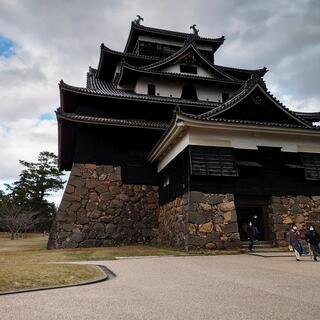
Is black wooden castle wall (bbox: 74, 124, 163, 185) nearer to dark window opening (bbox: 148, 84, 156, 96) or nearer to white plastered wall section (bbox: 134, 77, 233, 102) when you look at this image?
dark window opening (bbox: 148, 84, 156, 96)

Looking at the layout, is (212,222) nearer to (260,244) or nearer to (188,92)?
(260,244)

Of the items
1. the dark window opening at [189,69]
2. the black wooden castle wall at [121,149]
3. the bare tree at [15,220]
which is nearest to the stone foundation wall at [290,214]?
the black wooden castle wall at [121,149]

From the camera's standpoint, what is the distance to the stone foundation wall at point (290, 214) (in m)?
14.0

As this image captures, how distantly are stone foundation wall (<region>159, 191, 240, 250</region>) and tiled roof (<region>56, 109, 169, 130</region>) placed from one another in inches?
227

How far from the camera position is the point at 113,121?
58.3ft

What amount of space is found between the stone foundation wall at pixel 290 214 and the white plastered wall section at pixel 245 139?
94.4 inches

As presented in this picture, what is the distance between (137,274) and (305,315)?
4.40 metres

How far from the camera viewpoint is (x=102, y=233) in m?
17.3

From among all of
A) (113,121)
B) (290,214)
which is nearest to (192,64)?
(113,121)

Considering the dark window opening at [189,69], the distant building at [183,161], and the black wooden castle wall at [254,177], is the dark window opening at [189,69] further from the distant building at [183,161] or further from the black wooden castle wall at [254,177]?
the black wooden castle wall at [254,177]

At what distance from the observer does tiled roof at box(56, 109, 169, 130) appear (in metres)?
17.1

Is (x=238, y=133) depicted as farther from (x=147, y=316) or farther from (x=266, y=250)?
(x=147, y=316)

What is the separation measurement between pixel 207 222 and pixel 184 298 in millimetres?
8121

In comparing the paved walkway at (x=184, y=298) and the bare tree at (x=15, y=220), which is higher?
the bare tree at (x=15, y=220)
